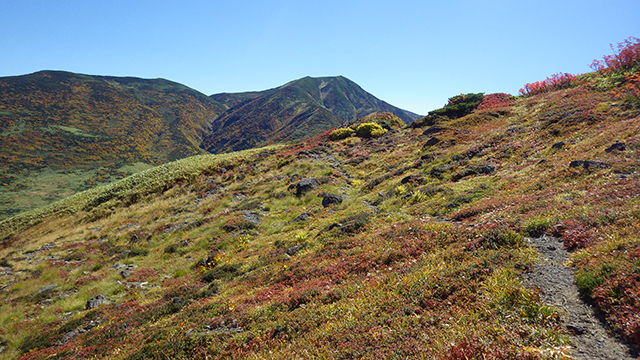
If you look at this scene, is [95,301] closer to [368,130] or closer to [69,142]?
[368,130]

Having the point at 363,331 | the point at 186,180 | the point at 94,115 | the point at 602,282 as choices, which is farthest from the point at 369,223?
the point at 94,115

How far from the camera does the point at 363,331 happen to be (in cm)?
542

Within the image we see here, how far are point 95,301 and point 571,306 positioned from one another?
18.6 meters

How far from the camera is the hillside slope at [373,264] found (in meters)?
4.89

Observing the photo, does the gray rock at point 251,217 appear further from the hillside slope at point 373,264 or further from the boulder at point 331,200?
the boulder at point 331,200

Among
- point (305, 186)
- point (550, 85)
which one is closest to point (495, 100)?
point (550, 85)

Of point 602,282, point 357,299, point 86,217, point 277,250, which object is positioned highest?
point 602,282

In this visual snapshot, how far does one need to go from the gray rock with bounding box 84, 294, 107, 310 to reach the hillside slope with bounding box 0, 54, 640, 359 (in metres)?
0.06

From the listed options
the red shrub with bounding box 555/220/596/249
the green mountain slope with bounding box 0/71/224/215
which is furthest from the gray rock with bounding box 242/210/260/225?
the green mountain slope with bounding box 0/71/224/215

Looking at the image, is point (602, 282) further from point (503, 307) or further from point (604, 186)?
point (604, 186)

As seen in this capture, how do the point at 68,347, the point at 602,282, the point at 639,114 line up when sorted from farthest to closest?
1. the point at 639,114
2. the point at 68,347
3. the point at 602,282

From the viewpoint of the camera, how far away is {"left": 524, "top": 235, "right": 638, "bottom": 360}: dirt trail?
3539mm

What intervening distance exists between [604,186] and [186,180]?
44489mm

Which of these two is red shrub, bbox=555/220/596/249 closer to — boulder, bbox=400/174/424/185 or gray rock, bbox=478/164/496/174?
gray rock, bbox=478/164/496/174
